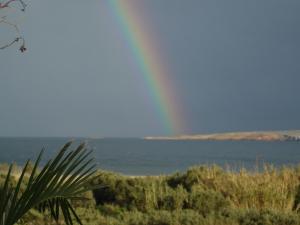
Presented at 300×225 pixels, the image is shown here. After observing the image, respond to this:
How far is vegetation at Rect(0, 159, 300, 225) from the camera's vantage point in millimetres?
7988

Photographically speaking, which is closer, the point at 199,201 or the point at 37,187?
the point at 37,187

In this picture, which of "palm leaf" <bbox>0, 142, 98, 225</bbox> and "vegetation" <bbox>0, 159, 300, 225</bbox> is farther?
A: "vegetation" <bbox>0, 159, 300, 225</bbox>

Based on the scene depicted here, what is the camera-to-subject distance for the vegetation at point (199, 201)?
26.2 feet

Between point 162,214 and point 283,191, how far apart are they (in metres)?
4.43

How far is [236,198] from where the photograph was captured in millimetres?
11398

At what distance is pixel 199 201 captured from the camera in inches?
392

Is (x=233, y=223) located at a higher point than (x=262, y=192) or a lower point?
lower

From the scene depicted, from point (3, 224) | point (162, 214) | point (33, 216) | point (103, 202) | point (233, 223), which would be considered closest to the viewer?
point (3, 224)

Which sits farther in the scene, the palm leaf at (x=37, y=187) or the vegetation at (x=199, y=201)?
the vegetation at (x=199, y=201)

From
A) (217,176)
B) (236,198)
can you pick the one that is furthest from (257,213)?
(217,176)

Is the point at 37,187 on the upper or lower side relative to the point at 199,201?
lower

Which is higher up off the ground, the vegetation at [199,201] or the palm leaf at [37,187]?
the vegetation at [199,201]

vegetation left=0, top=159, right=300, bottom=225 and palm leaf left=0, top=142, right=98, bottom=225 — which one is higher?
vegetation left=0, top=159, right=300, bottom=225

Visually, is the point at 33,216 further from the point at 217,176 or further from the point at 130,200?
the point at 217,176
